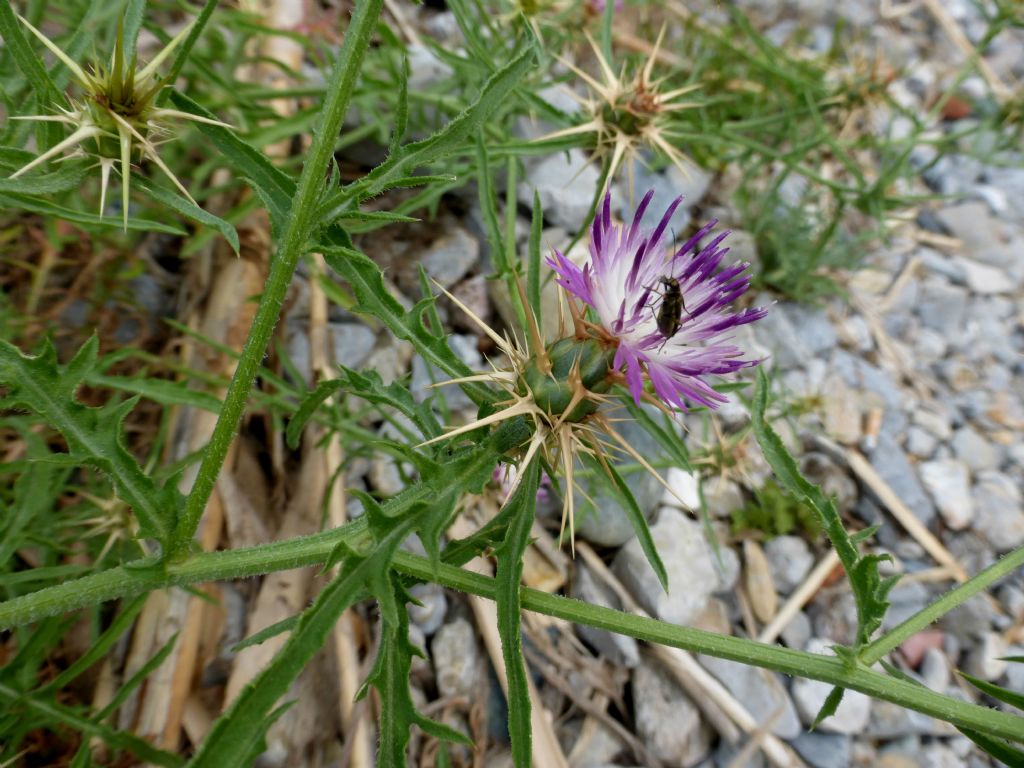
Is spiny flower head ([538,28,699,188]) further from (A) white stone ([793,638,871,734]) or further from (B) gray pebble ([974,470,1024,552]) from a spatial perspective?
(B) gray pebble ([974,470,1024,552])

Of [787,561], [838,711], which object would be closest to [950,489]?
[787,561]

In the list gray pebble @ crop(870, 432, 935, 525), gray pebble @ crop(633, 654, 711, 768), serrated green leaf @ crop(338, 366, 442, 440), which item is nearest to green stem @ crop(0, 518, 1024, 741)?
serrated green leaf @ crop(338, 366, 442, 440)

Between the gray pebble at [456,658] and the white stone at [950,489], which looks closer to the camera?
the gray pebble at [456,658]

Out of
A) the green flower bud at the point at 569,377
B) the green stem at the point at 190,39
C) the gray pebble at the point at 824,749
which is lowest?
the gray pebble at the point at 824,749

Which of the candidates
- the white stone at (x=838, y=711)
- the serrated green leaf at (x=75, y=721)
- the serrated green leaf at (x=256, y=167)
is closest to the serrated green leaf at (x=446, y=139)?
the serrated green leaf at (x=256, y=167)

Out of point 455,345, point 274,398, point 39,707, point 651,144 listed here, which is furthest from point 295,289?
point 39,707

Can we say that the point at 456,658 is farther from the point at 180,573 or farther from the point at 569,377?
the point at 569,377

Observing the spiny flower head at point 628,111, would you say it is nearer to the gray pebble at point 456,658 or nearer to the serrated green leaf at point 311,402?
the serrated green leaf at point 311,402
